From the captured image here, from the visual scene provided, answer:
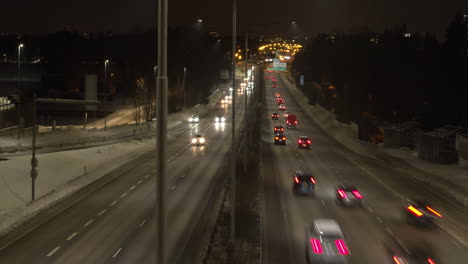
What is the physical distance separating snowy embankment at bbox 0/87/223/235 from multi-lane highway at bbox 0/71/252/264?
139 centimetres

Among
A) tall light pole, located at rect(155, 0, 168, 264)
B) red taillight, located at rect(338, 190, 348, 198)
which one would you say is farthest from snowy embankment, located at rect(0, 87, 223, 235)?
tall light pole, located at rect(155, 0, 168, 264)

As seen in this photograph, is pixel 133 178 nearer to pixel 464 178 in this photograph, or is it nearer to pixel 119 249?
pixel 119 249

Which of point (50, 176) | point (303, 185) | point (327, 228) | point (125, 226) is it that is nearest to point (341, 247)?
point (327, 228)

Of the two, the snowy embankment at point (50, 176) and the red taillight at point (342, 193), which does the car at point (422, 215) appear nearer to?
the red taillight at point (342, 193)

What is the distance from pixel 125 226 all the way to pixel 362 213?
436 inches

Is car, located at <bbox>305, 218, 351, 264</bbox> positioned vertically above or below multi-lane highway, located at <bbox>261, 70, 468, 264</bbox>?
above

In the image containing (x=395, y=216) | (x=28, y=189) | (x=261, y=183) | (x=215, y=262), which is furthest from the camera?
(x=261, y=183)

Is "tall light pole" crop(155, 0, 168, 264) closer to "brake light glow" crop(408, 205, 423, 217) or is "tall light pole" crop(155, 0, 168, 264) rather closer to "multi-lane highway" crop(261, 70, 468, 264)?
"multi-lane highway" crop(261, 70, 468, 264)

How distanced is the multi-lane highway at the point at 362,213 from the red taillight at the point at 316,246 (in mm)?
1358

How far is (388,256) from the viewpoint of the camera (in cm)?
1769

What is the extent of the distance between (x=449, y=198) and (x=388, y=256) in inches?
497

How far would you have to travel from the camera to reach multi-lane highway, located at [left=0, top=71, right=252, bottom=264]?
17547 millimetres

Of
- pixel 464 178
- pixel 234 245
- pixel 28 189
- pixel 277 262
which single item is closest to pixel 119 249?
pixel 234 245

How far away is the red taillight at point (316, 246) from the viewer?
15.5 metres
